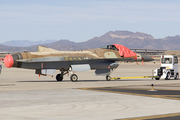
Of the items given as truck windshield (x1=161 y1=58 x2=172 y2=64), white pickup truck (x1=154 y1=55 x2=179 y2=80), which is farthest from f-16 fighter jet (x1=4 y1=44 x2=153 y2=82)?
truck windshield (x1=161 y1=58 x2=172 y2=64)

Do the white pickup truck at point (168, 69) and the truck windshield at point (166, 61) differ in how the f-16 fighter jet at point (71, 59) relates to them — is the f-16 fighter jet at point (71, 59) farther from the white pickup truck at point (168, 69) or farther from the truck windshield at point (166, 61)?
the truck windshield at point (166, 61)

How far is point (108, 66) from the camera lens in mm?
31938

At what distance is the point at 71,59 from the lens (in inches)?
1212

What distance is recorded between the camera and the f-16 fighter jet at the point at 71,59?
29484 mm

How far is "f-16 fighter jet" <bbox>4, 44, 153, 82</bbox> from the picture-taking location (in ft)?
96.7

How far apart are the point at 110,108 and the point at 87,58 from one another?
1805cm

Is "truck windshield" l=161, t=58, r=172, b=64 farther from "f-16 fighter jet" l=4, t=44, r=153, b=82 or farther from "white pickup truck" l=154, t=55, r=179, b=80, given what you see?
"f-16 fighter jet" l=4, t=44, r=153, b=82

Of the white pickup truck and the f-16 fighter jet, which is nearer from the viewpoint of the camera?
the f-16 fighter jet

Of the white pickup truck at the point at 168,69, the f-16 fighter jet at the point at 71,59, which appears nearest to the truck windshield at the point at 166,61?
the white pickup truck at the point at 168,69

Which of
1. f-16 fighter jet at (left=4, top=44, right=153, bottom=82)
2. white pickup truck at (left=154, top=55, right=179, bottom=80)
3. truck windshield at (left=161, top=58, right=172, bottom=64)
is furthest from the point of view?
truck windshield at (left=161, top=58, right=172, bottom=64)

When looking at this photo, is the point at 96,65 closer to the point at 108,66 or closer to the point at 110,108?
the point at 108,66

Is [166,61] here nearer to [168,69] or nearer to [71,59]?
[168,69]

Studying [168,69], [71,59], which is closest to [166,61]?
[168,69]

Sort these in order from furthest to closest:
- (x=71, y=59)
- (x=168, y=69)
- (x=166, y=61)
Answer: (x=166, y=61) → (x=168, y=69) → (x=71, y=59)
